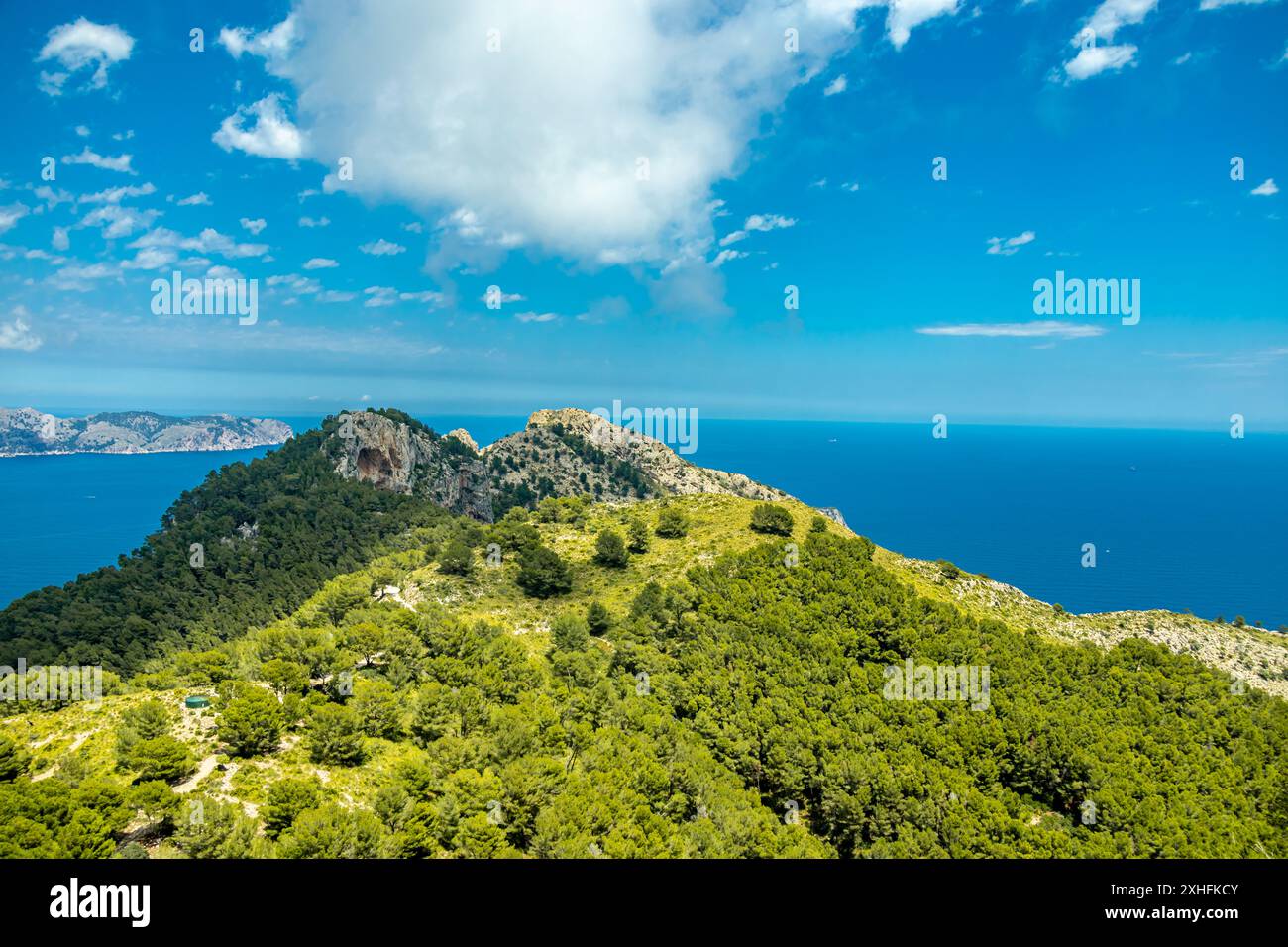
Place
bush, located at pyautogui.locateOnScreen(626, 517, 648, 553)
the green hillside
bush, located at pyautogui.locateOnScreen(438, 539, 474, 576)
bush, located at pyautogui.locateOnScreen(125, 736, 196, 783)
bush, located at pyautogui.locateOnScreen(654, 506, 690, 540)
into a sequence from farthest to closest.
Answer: bush, located at pyautogui.locateOnScreen(654, 506, 690, 540)
bush, located at pyautogui.locateOnScreen(626, 517, 648, 553)
bush, located at pyautogui.locateOnScreen(438, 539, 474, 576)
bush, located at pyautogui.locateOnScreen(125, 736, 196, 783)
the green hillside

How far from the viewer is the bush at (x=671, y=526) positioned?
67.5 m

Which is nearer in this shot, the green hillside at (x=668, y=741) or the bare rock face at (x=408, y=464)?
the green hillside at (x=668, y=741)

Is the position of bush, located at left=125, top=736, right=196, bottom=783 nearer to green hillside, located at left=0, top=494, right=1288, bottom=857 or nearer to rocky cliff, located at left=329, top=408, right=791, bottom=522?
green hillside, located at left=0, top=494, right=1288, bottom=857

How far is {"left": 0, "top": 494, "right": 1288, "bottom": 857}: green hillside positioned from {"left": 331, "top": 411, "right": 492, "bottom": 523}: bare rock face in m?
98.8

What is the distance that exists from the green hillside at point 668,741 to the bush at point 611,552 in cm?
841

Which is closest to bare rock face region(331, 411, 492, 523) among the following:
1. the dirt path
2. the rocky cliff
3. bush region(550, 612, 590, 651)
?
the rocky cliff

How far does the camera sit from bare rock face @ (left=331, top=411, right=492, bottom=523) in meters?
144

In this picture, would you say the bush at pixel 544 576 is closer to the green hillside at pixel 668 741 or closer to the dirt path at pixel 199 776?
the green hillside at pixel 668 741

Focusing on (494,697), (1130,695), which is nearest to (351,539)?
(494,697)

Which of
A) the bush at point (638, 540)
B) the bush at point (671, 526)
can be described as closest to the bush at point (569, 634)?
the bush at point (638, 540)

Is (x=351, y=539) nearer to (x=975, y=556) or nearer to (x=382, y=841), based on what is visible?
(x=382, y=841)
